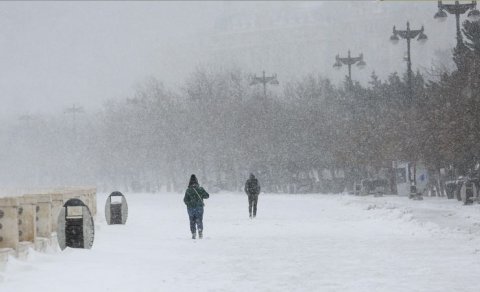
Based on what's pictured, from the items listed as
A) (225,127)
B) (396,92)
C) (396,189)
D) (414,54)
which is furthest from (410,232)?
(414,54)

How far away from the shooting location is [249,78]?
283ft

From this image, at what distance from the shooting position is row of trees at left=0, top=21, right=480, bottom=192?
42.7 metres

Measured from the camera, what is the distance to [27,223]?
17.8 m

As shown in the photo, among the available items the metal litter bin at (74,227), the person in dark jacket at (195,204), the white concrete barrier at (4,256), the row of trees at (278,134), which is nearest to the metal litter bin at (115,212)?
the person in dark jacket at (195,204)

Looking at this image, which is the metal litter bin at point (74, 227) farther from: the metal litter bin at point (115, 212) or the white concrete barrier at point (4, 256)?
the metal litter bin at point (115, 212)

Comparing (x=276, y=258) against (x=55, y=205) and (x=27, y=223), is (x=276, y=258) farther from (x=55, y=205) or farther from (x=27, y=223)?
(x=55, y=205)

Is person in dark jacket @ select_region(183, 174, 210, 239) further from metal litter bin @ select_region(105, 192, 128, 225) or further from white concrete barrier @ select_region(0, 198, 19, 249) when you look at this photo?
white concrete barrier @ select_region(0, 198, 19, 249)

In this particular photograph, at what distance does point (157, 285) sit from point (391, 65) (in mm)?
134592

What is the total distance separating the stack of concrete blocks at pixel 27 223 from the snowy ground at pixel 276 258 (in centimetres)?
32

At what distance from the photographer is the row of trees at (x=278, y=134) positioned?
1682 inches

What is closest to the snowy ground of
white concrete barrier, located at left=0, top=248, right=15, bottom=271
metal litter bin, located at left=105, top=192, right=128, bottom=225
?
white concrete barrier, located at left=0, top=248, right=15, bottom=271

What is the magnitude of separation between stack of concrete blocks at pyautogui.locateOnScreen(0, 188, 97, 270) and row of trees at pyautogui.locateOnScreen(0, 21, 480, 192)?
21707 millimetres

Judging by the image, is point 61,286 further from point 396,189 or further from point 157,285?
point 396,189

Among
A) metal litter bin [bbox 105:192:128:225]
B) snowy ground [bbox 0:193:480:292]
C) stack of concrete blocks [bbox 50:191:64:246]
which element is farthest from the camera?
metal litter bin [bbox 105:192:128:225]
